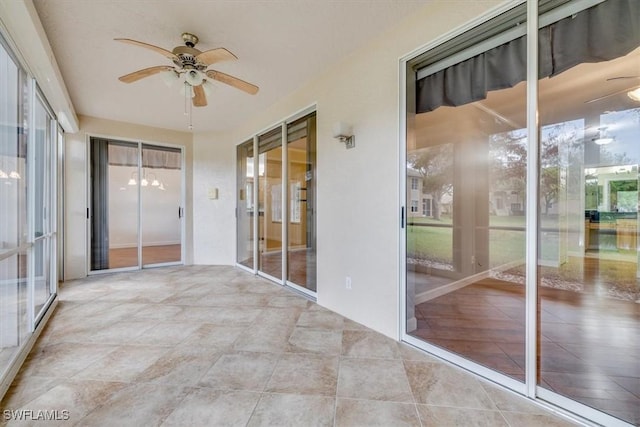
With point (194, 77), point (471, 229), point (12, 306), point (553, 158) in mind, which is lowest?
point (12, 306)

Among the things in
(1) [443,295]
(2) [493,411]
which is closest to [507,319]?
(1) [443,295]

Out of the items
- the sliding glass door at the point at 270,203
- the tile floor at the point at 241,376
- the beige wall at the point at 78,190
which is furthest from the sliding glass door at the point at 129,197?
the tile floor at the point at 241,376

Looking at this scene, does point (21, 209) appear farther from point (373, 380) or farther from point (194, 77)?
point (373, 380)

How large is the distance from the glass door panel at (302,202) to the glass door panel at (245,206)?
128cm

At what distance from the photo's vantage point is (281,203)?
4141mm

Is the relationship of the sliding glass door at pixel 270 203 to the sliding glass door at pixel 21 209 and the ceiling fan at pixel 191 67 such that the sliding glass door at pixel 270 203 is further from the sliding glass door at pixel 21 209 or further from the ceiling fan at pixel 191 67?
the sliding glass door at pixel 21 209

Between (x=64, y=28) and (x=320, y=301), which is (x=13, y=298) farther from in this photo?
(x=320, y=301)

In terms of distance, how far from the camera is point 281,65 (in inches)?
120

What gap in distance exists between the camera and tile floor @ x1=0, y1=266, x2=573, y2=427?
1.56 metres

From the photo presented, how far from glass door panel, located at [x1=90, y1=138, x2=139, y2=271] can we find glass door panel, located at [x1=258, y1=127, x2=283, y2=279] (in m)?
2.45

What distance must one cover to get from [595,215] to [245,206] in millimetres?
4658

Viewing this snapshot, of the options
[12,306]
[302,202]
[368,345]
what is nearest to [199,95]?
[302,202]

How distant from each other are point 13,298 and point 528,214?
3720 mm

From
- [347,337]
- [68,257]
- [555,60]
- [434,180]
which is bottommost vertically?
[347,337]
